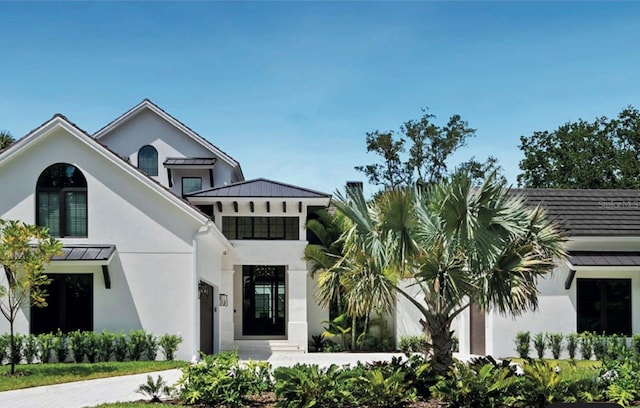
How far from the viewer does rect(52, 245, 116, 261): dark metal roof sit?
18.4 metres

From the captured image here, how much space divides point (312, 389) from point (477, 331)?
517 inches

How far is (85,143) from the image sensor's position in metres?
19.2

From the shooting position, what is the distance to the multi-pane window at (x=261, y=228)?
26.5 metres

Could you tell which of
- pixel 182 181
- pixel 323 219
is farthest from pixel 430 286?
pixel 182 181

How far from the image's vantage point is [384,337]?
26.3m

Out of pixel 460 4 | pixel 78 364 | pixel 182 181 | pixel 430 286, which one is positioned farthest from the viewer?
pixel 182 181

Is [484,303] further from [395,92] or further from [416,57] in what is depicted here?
[395,92]

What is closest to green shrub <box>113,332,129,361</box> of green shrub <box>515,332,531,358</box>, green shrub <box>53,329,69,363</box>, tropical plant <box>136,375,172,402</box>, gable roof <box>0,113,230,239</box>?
green shrub <box>53,329,69,363</box>

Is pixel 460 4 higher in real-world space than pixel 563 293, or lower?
higher

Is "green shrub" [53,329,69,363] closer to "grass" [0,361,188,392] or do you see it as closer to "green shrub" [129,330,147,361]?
"grass" [0,361,188,392]

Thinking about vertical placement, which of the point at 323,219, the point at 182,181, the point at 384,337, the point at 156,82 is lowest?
the point at 384,337

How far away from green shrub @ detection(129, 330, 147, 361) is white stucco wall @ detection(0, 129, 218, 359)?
43 cm

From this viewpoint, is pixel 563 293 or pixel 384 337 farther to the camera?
pixel 384 337

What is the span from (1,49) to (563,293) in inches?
669
